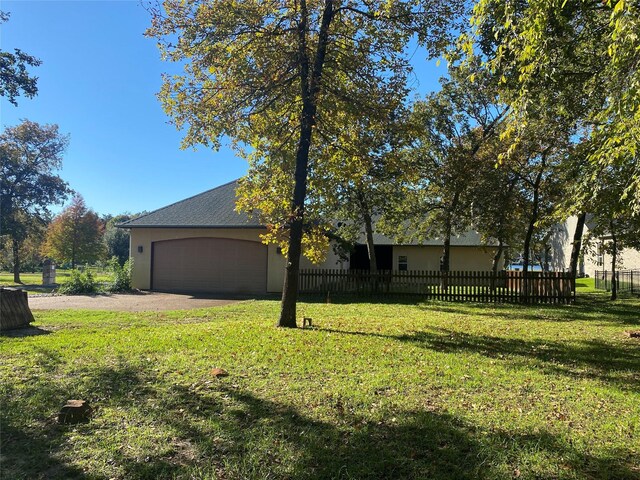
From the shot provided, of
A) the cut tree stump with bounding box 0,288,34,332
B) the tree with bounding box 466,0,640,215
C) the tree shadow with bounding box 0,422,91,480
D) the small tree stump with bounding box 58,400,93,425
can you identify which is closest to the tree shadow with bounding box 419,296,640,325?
the tree with bounding box 466,0,640,215

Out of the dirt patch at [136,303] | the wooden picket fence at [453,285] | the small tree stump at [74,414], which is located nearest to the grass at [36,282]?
the dirt patch at [136,303]

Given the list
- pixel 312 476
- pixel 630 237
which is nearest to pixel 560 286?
pixel 630 237

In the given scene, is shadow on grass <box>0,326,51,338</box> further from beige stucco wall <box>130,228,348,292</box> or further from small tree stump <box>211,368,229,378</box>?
beige stucco wall <box>130,228,348,292</box>

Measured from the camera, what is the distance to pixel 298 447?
352 centimetres

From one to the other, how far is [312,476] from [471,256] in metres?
30.2

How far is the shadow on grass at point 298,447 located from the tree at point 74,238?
41.3 meters

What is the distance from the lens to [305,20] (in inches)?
355

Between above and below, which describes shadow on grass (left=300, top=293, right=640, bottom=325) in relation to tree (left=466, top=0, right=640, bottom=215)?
below

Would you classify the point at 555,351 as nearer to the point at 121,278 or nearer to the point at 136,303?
the point at 136,303

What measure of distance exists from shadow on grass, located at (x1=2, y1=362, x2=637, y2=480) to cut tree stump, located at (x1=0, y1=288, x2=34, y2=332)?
5331 mm

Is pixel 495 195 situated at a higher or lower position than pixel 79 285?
higher

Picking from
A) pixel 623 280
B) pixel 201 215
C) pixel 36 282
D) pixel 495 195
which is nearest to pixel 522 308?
pixel 495 195

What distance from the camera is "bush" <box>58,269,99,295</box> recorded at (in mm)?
19031

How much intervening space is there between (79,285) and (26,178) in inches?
787
